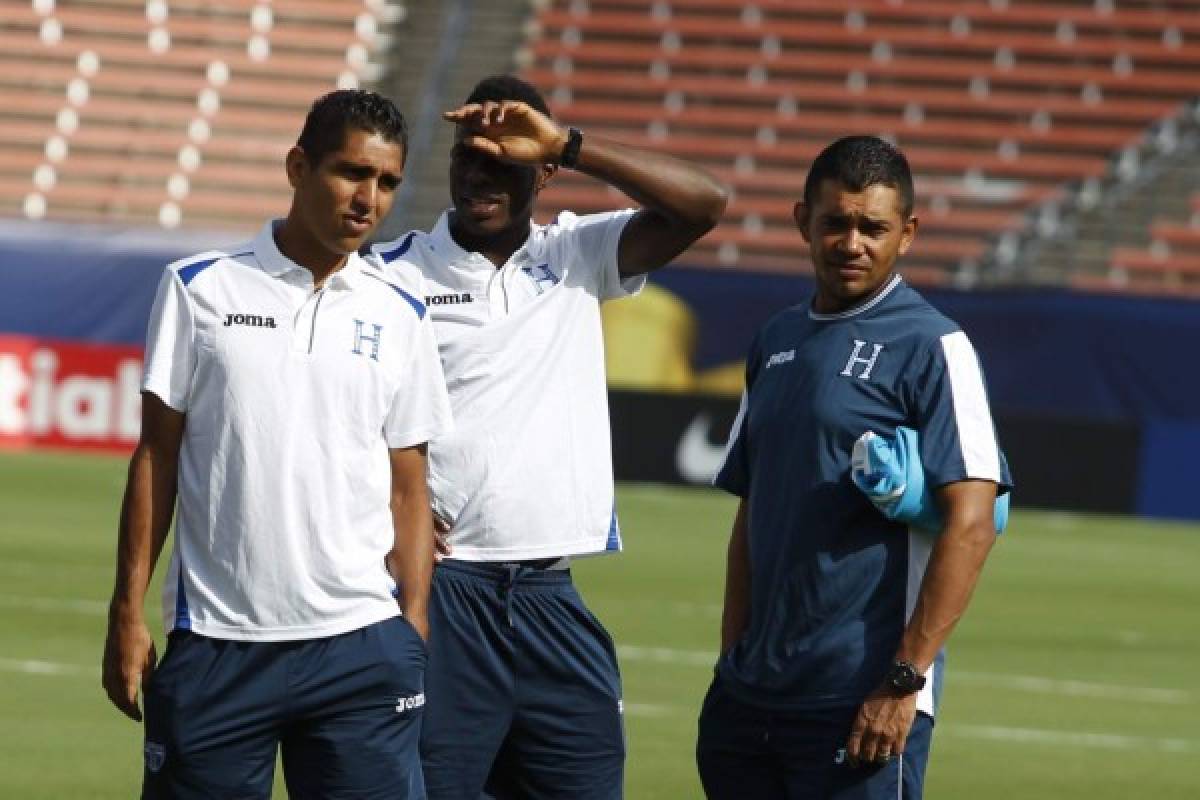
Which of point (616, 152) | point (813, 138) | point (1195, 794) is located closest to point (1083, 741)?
point (1195, 794)

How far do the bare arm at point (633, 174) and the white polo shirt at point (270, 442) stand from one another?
2.33 ft

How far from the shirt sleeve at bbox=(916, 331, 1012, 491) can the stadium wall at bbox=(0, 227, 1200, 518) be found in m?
15.3

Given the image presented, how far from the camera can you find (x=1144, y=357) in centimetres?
2092

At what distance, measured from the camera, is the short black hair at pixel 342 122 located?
16.9 ft

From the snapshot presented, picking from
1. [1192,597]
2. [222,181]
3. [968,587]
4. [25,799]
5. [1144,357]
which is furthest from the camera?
[222,181]

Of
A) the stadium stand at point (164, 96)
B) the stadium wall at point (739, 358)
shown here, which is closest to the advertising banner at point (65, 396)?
the stadium wall at point (739, 358)

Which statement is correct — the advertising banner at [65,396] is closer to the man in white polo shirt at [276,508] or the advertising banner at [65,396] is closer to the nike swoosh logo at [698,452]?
the nike swoosh logo at [698,452]

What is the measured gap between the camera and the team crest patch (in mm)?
5074

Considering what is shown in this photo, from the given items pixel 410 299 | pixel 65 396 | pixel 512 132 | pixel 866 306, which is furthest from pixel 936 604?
pixel 65 396

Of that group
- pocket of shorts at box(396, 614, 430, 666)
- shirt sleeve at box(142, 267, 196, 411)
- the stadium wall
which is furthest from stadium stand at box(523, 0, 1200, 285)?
shirt sleeve at box(142, 267, 196, 411)

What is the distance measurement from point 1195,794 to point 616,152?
4.67m

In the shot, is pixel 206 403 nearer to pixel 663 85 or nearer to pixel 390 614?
pixel 390 614

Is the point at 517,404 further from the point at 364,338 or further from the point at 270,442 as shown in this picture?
the point at 270,442

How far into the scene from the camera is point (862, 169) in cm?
521
